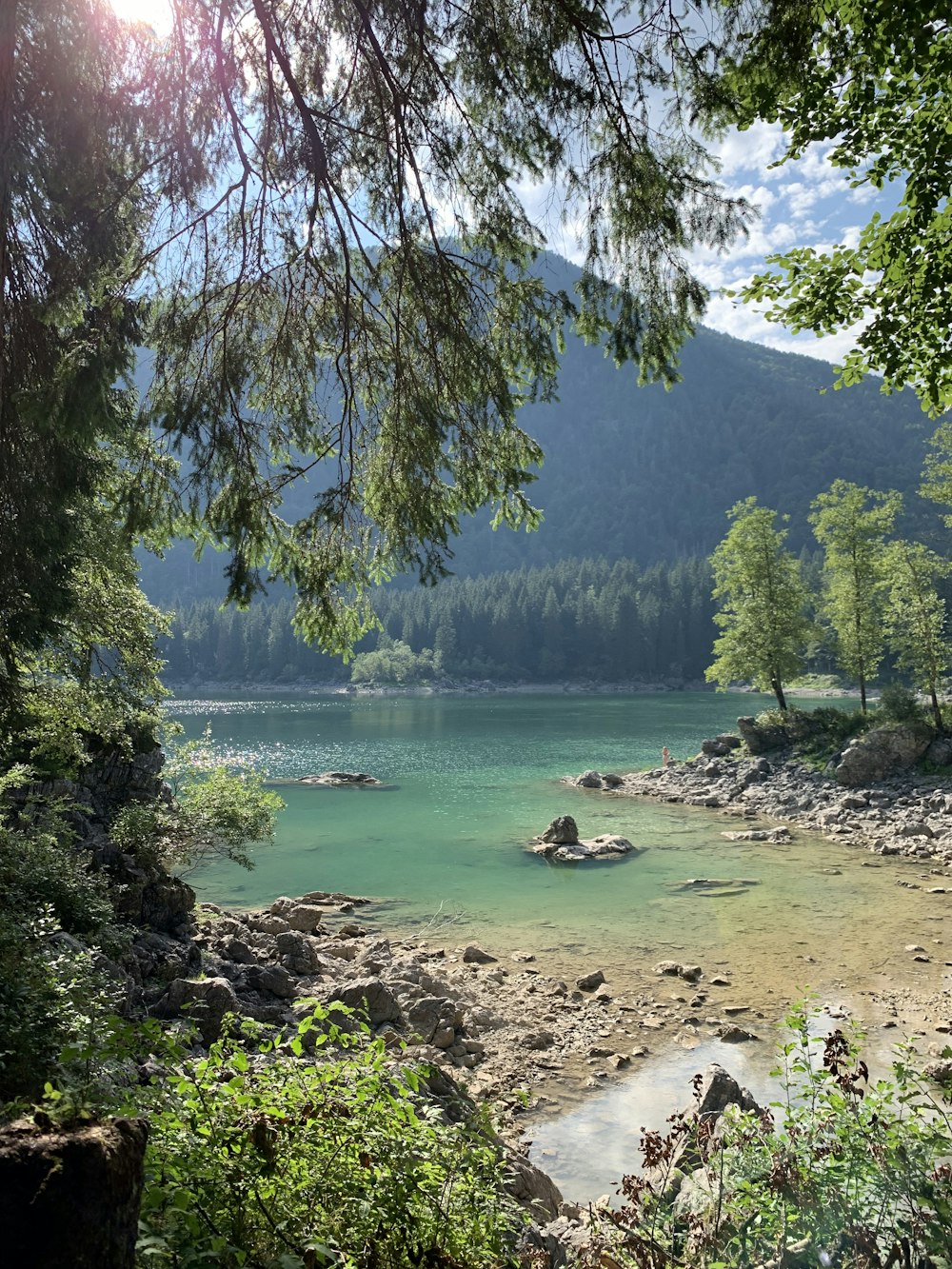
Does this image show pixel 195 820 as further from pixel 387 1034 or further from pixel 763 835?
pixel 763 835

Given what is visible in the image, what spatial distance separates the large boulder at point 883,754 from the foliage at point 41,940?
22.8 meters

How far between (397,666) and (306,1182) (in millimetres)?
110367

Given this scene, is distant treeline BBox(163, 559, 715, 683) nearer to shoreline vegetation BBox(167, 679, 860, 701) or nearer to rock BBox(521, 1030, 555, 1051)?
shoreline vegetation BBox(167, 679, 860, 701)

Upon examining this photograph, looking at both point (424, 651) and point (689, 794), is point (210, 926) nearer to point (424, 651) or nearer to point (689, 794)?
point (689, 794)

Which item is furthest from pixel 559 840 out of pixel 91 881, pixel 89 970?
pixel 89 970

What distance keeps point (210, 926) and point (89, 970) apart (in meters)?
7.23

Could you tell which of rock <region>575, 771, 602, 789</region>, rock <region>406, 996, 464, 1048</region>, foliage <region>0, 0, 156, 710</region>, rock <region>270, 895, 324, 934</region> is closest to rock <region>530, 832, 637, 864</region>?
rock <region>270, 895, 324, 934</region>

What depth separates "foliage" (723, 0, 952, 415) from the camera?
4.59 m

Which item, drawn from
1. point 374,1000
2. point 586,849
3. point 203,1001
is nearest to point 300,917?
point 374,1000

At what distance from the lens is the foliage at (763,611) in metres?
33.3

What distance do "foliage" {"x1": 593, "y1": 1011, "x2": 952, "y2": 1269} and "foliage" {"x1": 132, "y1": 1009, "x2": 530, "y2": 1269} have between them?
847mm

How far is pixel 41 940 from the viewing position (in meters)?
6.54

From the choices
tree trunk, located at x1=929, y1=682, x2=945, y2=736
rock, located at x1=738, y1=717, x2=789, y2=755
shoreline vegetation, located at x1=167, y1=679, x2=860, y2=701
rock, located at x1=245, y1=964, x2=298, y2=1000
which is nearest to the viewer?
rock, located at x1=245, y1=964, x2=298, y2=1000

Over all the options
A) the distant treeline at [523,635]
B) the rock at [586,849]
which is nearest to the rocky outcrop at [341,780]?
the rock at [586,849]
